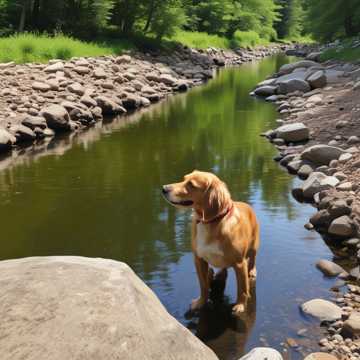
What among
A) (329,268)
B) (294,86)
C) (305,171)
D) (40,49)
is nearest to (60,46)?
(40,49)

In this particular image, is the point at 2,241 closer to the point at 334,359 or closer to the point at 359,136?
the point at 334,359

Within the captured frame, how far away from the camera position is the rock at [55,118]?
50.8 feet

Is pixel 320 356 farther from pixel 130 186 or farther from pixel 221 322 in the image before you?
pixel 130 186

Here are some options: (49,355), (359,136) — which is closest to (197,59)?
(359,136)

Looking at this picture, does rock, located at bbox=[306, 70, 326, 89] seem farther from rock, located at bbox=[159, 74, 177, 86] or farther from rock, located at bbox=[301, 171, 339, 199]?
rock, located at bbox=[301, 171, 339, 199]

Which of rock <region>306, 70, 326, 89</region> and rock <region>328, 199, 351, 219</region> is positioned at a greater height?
rock <region>306, 70, 326, 89</region>

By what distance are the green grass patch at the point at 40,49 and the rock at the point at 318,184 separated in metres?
16.3

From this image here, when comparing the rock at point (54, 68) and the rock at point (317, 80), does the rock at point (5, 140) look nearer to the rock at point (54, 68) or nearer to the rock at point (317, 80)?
the rock at point (54, 68)

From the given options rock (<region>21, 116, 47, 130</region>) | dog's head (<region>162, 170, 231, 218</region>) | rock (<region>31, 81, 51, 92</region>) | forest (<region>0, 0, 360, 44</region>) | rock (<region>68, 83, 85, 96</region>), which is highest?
forest (<region>0, 0, 360, 44</region>)

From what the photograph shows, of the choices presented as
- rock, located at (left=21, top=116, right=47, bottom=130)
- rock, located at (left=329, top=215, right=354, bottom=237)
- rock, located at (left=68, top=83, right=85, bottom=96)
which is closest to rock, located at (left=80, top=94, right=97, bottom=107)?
rock, located at (left=68, top=83, right=85, bottom=96)

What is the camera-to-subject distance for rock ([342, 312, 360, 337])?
→ 4955 millimetres

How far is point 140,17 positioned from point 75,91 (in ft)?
68.3

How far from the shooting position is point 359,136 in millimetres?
11977

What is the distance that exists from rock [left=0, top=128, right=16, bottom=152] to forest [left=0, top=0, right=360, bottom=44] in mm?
18718
